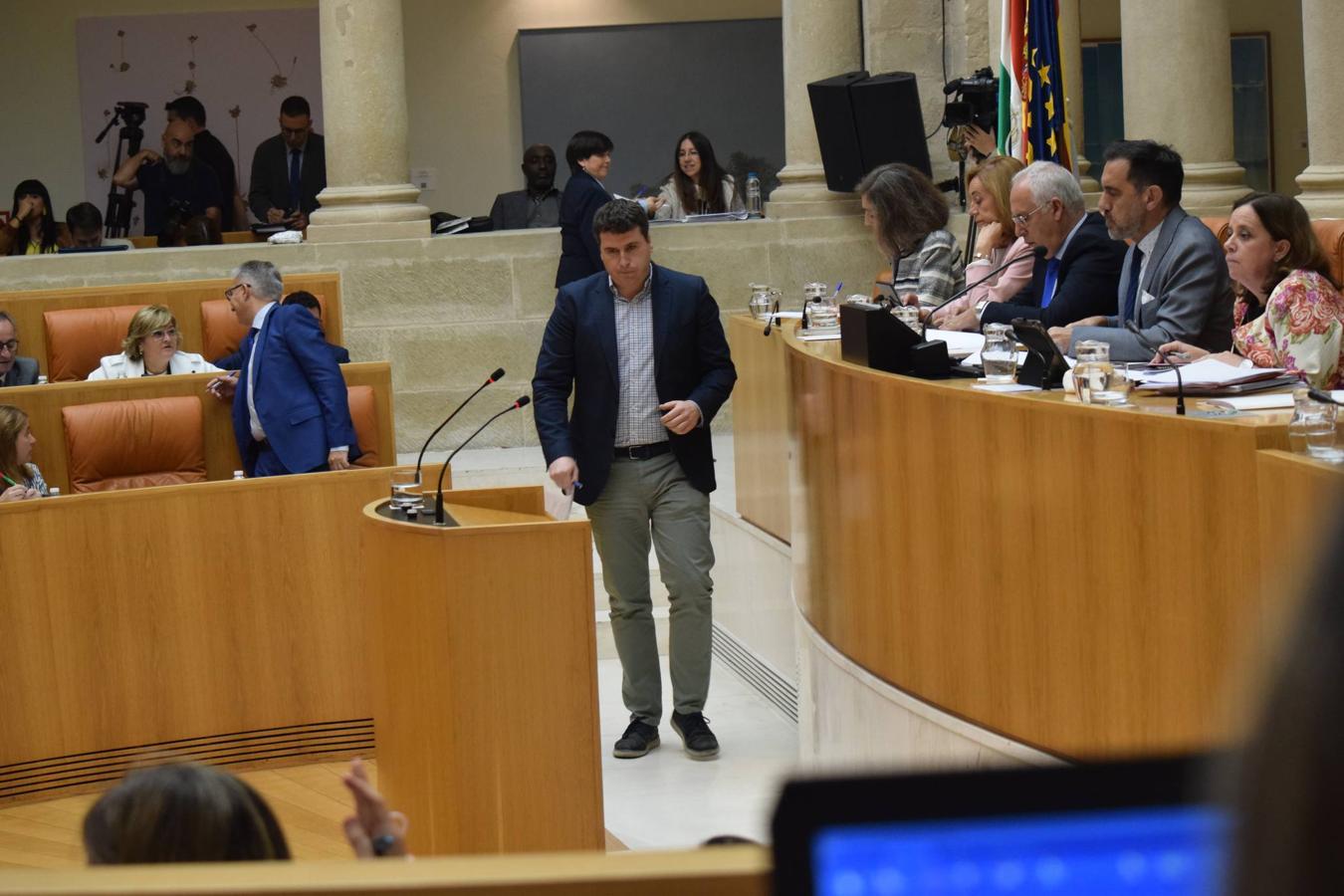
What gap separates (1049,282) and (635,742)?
170cm

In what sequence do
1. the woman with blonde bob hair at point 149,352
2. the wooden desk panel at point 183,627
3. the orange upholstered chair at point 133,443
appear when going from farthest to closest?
1. the woman with blonde bob hair at point 149,352
2. the orange upholstered chair at point 133,443
3. the wooden desk panel at point 183,627

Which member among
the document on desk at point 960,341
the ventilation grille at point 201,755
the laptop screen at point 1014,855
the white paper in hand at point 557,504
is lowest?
the ventilation grille at point 201,755

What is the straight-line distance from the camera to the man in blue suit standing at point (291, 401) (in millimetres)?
5723

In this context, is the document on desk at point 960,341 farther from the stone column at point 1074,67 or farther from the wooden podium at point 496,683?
the stone column at point 1074,67

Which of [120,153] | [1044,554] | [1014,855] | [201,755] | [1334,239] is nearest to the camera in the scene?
[1014,855]

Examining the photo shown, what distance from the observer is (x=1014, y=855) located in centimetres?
36

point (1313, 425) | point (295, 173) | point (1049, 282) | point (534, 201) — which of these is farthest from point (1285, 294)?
point (295, 173)

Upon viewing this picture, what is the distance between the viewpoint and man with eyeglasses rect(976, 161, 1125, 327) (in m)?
4.25

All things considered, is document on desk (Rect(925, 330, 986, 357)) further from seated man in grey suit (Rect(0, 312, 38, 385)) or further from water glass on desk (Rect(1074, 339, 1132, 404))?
seated man in grey suit (Rect(0, 312, 38, 385))

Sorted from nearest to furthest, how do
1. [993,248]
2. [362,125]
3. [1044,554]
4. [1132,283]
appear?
[1044,554] < [1132,283] < [993,248] < [362,125]

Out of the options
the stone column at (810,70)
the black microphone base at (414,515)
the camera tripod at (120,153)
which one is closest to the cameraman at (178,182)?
the camera tripod at (120,153)

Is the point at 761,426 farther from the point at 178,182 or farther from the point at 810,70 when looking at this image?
the point at 178,182

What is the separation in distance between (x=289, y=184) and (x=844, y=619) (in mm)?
6749

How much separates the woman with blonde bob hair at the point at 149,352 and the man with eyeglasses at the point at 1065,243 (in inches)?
138
